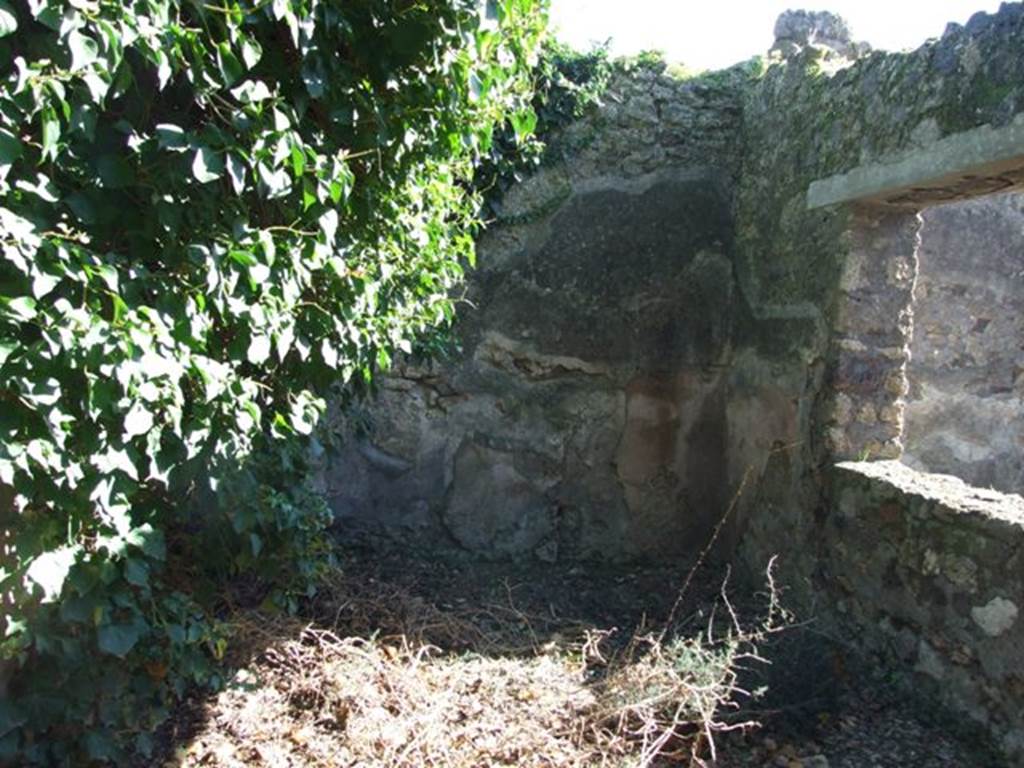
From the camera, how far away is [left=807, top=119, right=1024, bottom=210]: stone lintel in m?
3.40

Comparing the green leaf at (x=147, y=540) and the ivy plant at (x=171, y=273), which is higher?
the ivy plant at (x=171, y=273)

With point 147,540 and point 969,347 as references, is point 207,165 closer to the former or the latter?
point 147,540

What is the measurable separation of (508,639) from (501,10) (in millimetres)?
2721

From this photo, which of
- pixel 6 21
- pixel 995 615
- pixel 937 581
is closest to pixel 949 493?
pixel 937 581

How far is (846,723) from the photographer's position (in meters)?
3.47

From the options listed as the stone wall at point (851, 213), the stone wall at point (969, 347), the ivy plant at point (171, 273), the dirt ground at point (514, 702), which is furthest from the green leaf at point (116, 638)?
the stone wall at point (969, 347)

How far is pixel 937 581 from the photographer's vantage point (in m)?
3.57

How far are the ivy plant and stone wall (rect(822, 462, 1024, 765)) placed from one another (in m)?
2.19

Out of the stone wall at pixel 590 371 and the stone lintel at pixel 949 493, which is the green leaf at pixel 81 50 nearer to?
the stone lintel at pixel 949 493

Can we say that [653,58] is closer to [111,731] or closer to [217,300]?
[217,300]

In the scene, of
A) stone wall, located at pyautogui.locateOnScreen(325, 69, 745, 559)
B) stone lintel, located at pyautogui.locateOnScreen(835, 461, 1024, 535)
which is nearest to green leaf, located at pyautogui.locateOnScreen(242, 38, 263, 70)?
stone lintel, located at pyautogui.locateOnScreen(835, 461, 1024, 535)

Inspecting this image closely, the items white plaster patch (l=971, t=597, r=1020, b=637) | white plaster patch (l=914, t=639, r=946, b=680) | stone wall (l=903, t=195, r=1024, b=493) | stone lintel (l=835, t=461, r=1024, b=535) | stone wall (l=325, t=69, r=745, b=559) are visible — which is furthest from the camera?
stone wall (l=903, t=195, r=1024, b=493)

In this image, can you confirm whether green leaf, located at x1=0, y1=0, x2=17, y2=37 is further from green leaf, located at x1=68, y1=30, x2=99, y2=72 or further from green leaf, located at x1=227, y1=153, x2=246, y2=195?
green leaf, located at x1=227, y1=153, x2=246, y2=195

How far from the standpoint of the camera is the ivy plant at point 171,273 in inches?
70.2
